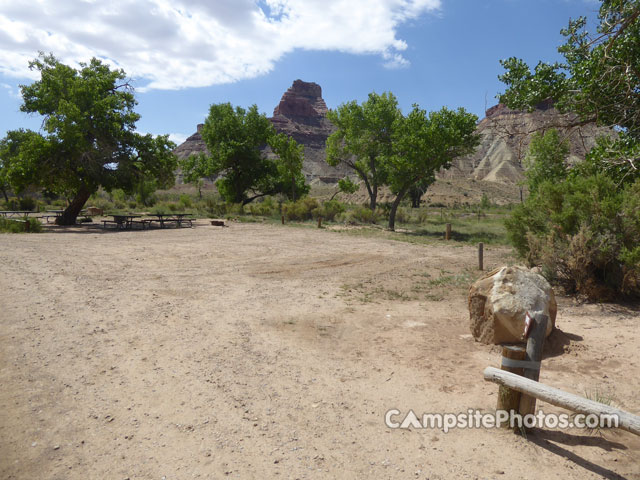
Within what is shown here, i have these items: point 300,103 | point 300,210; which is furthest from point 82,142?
point 300,103

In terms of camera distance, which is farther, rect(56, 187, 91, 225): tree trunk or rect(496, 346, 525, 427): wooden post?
rect(56, 187, 91, 225): tree trunk

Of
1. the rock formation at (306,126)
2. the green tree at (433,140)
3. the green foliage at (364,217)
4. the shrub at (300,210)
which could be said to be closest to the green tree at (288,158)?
the shrub at (300,210)

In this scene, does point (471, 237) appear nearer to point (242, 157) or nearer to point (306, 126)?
point (242, 157)

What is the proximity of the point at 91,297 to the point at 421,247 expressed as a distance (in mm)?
11115

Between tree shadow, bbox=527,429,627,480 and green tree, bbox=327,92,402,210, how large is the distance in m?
25.6

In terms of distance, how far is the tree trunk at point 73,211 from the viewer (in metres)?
22.7

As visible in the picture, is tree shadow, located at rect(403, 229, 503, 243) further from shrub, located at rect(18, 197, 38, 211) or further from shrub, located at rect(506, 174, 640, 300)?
shrub, located at rect(18, 197, 38, 211)

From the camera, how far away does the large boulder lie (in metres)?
5.07

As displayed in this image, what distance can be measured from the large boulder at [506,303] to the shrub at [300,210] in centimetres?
2403

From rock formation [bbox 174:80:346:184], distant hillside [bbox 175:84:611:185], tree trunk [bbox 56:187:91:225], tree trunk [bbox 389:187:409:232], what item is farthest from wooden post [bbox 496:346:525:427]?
rock formation [bbox 174:80:346:184]

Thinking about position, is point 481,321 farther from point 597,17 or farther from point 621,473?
point 597,17

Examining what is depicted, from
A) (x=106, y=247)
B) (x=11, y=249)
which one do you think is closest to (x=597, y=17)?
(x=106, y=247)

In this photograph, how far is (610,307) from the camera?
678 cm

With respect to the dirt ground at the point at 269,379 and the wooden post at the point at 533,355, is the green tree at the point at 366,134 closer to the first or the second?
the dirt ground at the point at 269,379
